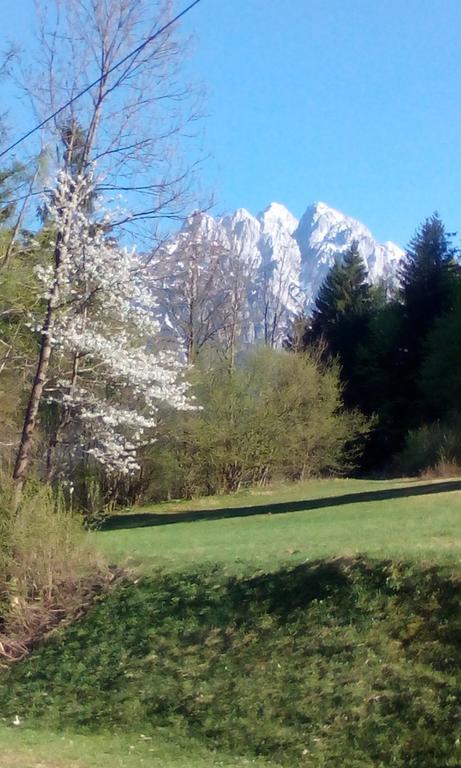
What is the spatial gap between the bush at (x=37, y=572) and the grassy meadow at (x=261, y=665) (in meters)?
0.63

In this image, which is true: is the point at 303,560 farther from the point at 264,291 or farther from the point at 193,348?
the point at 264,291

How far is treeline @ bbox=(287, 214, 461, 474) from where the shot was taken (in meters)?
48.4

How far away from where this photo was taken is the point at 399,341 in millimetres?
53469

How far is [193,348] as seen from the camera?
38.5m

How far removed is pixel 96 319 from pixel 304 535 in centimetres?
685

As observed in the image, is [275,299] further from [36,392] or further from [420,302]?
[36,392]

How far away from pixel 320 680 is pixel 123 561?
665 cm

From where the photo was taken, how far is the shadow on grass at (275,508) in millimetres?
26520

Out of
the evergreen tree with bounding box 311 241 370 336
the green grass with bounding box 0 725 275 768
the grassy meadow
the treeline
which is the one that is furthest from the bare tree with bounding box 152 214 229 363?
the green grass with bounding box 0 725 275 768

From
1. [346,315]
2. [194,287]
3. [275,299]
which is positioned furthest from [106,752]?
[275,299]

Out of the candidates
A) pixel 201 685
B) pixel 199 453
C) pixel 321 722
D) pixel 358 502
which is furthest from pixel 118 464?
pixel 199 453

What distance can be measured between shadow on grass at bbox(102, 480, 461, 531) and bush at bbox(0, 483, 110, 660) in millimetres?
10733

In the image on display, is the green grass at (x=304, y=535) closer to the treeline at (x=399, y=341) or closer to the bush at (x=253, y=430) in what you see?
the bush at (x=253, y=430)

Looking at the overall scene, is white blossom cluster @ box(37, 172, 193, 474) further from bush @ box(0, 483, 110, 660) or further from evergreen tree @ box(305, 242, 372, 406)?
evergreen tree @ box(305, 242, 372, 406)
